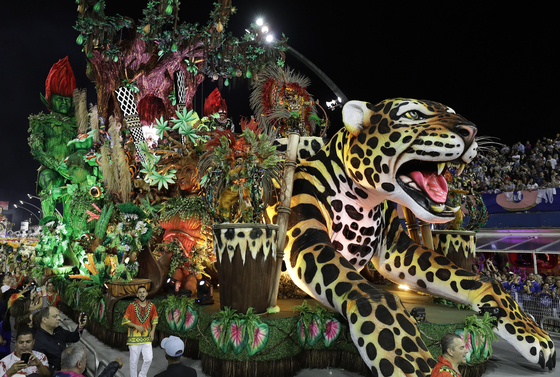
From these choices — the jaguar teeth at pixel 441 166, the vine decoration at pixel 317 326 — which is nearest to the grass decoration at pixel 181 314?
the vine decoration at pixel 317 326

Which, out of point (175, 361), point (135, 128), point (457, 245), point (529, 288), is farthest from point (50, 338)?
point (529, 288)

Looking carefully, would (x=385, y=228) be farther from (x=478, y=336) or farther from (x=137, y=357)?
(x=137, y=357)

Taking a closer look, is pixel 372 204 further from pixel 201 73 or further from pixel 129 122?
pixel 201 73

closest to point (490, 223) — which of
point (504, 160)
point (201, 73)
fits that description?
point (504, 160)

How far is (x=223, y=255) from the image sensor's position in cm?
405

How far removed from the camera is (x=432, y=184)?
4.21m

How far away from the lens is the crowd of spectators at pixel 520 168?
12.1 metres

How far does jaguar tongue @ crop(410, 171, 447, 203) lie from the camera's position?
163 inches

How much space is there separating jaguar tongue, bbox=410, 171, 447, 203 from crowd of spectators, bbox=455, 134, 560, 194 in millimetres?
8160

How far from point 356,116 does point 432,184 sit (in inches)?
44.1

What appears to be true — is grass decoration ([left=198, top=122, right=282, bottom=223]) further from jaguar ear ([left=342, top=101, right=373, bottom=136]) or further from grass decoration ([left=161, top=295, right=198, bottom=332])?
grass decoration ([left=161, top=295, right=198, bottom=332])

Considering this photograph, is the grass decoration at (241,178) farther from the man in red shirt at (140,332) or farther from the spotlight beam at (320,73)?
the spotlight beam at (320,73)

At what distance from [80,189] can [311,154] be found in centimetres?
851

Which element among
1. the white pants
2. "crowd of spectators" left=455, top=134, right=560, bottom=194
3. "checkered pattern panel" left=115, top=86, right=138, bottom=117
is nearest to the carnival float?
the white pants
